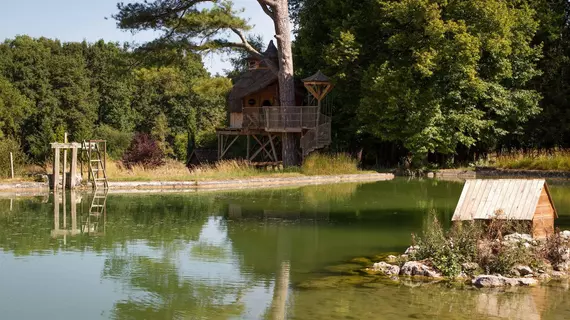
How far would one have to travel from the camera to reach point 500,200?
13305mm

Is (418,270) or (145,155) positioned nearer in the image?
(418,270)

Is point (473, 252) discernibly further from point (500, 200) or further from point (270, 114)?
point (270, 114)

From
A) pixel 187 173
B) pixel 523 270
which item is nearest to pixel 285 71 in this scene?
pixel 187 173

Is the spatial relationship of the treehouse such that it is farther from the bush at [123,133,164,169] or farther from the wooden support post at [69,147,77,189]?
the wooden support post at [69,147,77,189]

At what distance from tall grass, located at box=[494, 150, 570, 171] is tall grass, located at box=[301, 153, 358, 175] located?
6619 mm

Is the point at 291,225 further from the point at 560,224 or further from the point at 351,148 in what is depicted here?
the point at 351,148

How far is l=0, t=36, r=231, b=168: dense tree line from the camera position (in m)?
42.7

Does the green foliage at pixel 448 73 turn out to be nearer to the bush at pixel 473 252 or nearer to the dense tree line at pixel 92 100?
the dense tree line at pixel 92 100

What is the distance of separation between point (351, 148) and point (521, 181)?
23297 mm

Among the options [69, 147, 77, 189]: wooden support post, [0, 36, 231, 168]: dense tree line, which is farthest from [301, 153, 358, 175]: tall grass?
[0, 36, 231, 168]: dense tree line

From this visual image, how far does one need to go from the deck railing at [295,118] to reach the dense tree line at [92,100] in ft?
23.0

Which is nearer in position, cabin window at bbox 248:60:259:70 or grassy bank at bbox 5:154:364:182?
grassy bank at bbox 5:154:364:182

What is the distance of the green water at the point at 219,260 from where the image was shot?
9789 millimetres

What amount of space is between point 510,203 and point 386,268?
2804 mm
